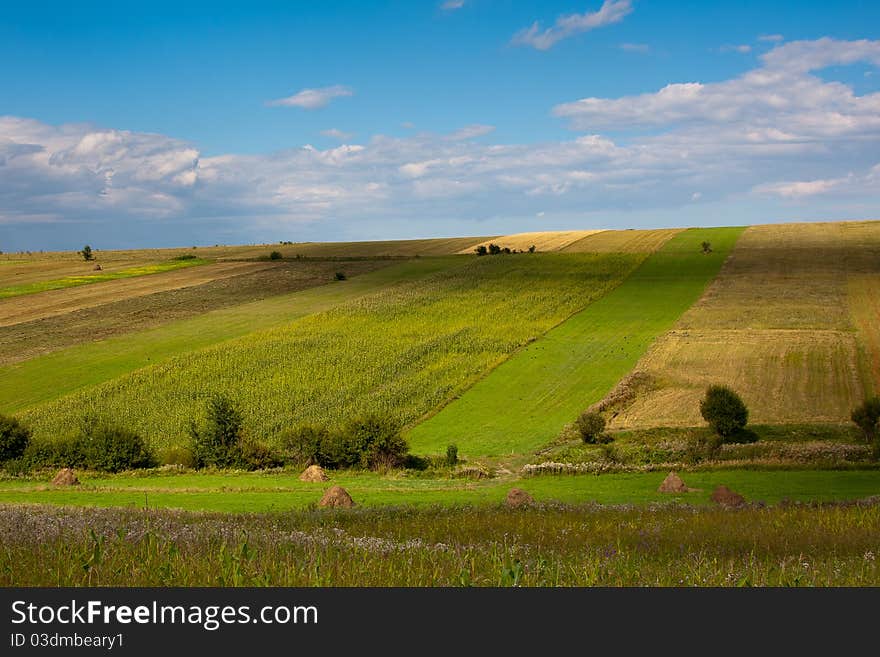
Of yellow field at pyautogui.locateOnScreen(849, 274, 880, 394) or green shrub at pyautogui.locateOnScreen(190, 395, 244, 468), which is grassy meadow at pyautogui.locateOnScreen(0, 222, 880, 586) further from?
green shrub at pyautogui.locateOnScreen(190, 395, 244, 468)

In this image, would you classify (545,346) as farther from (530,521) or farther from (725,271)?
(530,521)

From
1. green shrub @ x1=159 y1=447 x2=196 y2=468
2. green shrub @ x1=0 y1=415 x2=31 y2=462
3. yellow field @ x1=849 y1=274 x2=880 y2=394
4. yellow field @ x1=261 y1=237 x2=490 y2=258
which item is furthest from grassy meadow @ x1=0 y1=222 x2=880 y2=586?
yellow field @ x1=261 y1=237 x2=490 y2=258

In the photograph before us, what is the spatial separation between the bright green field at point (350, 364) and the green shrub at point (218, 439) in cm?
472

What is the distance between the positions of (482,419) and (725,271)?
55197mm

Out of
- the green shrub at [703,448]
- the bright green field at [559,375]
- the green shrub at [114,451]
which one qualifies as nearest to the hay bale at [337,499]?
the bright green field at [559,375]

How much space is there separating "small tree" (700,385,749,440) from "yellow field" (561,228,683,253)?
74.6m

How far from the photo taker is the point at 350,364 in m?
63.6

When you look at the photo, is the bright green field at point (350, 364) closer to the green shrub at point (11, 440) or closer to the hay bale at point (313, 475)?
the green shrub at point (11, 440)

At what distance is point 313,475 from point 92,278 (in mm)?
80511

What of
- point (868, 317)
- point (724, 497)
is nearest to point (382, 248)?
point (868, 317)

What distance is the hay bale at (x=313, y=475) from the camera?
3806cm

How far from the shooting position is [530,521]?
1653cm

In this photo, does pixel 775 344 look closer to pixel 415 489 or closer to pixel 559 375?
pixel 559 375

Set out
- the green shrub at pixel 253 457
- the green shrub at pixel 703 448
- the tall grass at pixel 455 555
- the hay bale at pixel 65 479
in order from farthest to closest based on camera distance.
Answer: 1. the green shrub at pixel 253 457
2. the green shrub at pixel 703 448
3. the hay bale at pixel 65 479
4. the tall grass at pixel 455 555
